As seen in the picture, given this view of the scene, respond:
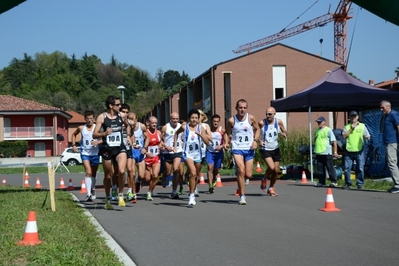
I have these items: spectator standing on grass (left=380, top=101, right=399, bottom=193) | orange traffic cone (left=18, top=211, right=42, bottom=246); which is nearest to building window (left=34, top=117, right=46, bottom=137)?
spectator standing on grass (left=380, top=101, right=399, bottom=193)

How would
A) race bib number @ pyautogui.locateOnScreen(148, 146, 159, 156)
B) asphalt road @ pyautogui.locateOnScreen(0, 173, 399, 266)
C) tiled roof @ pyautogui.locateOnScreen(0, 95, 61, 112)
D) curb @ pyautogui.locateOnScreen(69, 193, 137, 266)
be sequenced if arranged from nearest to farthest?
curb @ pyautogui.locateOnScreen(69, 193, 137, 266) → asphalt road @ pyautogui.locateOnScreen(0, 173, 399, 266) → race bib number @ pyautogui.locateOnScreen(148, 146, 159, 156) → tiled roof @ pyautogui.locateOnScreen(0, 95, 61, 112)

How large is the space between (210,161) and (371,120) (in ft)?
25.0

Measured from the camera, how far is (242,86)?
5238 cm

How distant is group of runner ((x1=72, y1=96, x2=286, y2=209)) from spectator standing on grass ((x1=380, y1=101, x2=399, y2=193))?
8.52 ft

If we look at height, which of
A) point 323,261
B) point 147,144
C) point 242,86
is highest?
point 242,86

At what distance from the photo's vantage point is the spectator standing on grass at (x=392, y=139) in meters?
14.5

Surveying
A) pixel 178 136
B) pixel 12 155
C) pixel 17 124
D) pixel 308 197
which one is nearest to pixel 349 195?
pixel 308 197

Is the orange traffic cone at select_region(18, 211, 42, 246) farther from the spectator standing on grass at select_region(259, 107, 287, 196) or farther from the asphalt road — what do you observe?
the spectator standing on grass at select_region(259, 107, 287, 196)

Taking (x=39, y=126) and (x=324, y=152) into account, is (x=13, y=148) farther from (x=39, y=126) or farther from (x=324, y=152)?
(x=324, y=152)

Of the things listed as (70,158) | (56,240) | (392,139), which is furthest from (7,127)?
(56,240)

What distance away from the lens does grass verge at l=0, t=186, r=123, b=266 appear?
6.25 meters

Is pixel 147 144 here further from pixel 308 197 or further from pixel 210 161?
pixel 308 197

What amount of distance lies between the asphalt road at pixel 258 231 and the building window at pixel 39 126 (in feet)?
226

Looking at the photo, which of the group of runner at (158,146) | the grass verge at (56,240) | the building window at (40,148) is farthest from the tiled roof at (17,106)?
the grass verge at (56,240)
